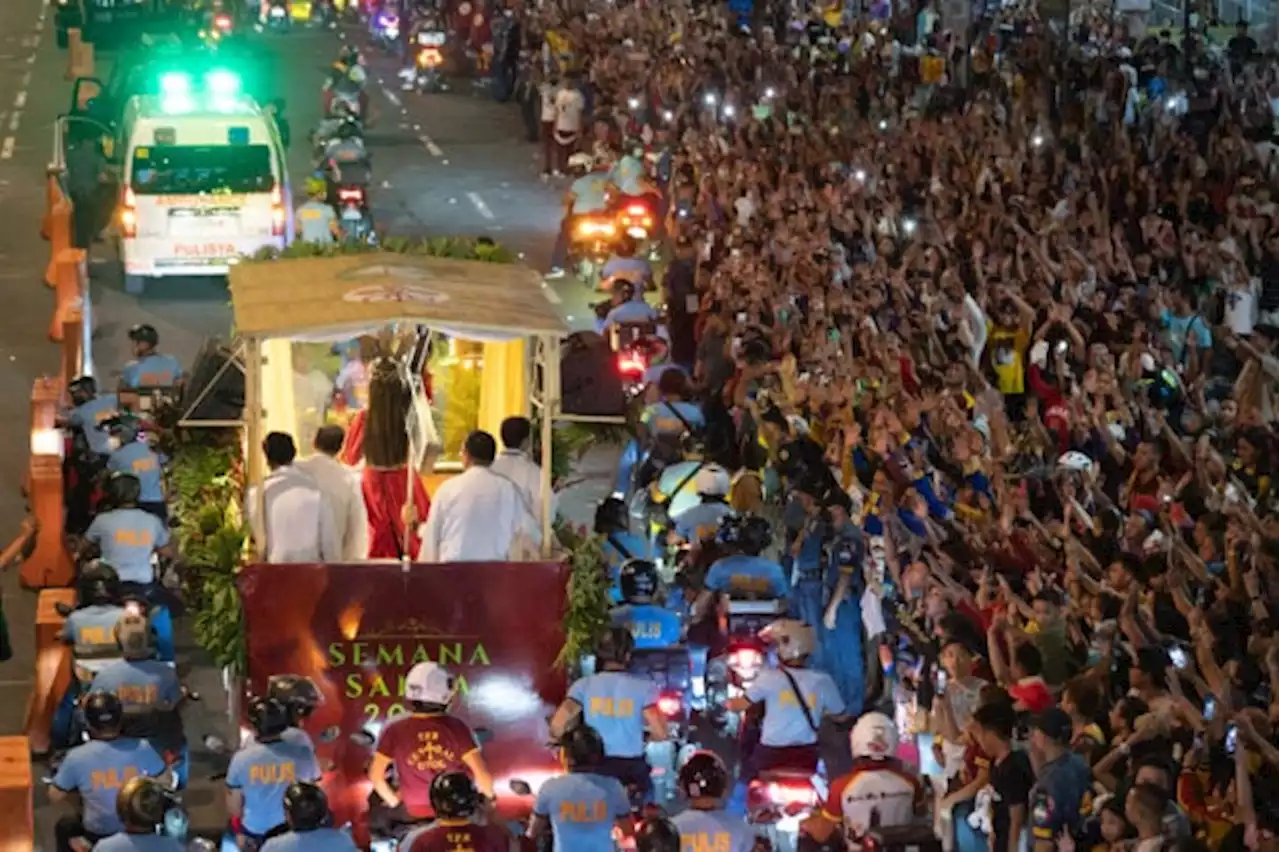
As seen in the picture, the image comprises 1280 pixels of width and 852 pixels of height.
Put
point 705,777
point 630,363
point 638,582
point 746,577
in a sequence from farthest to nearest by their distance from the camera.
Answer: point 630,363 < point 746,577 < point 638,582 < point 705,777

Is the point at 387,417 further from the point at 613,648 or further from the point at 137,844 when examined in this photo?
the point at 137,844

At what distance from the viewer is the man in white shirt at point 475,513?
14852mm

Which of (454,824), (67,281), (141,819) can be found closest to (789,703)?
(454,824)

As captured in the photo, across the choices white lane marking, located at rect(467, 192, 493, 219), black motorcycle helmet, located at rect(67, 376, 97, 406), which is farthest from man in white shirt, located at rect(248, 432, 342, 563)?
white lane marking, located at rect(467, 192, 493, 219)

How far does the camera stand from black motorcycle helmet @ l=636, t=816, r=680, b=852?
12.1 meters

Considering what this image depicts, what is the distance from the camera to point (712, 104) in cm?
3192

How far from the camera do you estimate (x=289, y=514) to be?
1488 cm

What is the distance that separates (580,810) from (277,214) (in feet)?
47.7

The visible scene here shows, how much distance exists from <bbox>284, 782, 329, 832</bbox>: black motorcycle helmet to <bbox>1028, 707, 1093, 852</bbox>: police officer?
3276 millimetres

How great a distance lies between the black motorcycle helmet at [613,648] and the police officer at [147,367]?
734cm

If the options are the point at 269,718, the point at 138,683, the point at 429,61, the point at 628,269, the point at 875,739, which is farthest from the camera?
the point at 429,61

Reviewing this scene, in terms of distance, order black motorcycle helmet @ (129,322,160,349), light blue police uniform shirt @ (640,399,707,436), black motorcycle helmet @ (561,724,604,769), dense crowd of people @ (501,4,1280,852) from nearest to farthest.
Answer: black motorcycle helmet @ (561,724,604,769) < dense crowd of people @ (501,4,1280,852) < light blue police uniform shirt @ (640,399,707,436) < black motorcycle helmet @ (129,322,160,349)

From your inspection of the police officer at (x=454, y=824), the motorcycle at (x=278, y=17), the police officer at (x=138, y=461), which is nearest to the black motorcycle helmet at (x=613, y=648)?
the police officer at (x=454, y=824)

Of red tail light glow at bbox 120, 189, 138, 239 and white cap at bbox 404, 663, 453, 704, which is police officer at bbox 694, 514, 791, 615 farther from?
red tail light glow at bbox 120, 189, 138, 239
